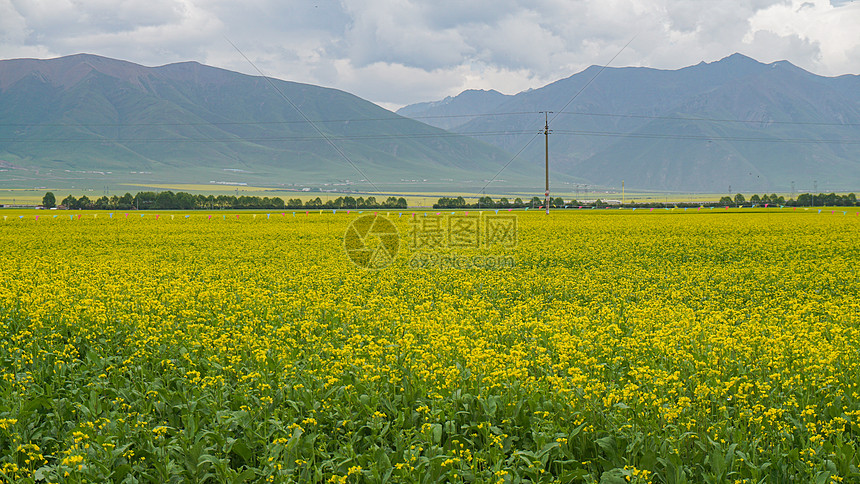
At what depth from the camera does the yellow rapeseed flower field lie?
6.30 metres

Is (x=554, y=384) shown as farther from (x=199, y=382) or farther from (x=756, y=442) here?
(x=199, y=382)

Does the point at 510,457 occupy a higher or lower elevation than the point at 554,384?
lower

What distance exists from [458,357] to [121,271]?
13.4m

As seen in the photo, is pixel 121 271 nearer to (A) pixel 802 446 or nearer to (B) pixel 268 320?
(B) pixel 268 320

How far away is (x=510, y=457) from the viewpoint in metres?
6.62

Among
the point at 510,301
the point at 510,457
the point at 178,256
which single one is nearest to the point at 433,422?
the point at 510,457

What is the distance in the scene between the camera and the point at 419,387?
785 centimetres

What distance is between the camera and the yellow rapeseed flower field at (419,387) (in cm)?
630

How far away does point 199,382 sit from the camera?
336 inches

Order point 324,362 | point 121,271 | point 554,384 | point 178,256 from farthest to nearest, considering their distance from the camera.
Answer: point 178,256, point 121,271, point 324,362, point 554,384

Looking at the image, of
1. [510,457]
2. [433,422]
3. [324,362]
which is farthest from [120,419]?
[510,457]

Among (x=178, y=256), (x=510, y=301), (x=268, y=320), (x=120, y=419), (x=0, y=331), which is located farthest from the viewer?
(x=178, y=256)

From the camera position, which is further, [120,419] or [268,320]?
[268,320]

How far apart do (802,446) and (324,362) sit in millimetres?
5656
